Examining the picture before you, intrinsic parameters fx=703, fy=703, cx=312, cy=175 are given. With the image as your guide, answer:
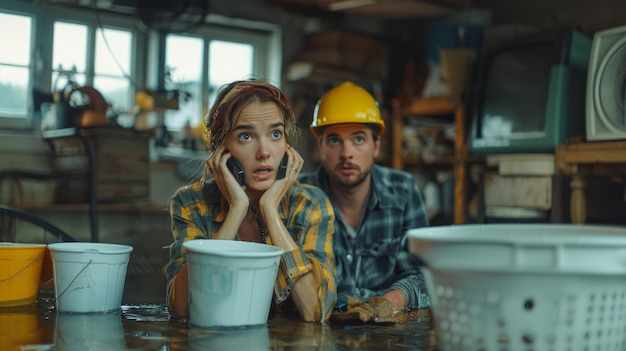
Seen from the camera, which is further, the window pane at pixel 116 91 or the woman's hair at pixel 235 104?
the window pane at pixel 116 91

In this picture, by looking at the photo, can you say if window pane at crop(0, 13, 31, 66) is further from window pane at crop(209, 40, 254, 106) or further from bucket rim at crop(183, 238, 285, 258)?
bucket rim at crop(183, 238, 285, 258)

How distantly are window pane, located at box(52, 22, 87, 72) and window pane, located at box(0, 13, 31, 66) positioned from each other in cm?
18

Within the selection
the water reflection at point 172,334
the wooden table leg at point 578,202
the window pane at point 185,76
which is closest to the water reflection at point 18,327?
the water reflection at point 172,334

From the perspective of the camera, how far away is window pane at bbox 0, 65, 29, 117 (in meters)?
4.70

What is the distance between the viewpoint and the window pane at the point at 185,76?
5.17 meters

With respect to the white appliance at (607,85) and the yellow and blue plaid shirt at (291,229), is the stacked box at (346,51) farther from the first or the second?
the yellow and blue plaid shirt at (291,229)

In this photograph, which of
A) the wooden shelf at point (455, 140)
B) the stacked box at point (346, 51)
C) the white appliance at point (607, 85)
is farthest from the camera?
the stacked box at point (346, 51)

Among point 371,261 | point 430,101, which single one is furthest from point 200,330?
point 430,101

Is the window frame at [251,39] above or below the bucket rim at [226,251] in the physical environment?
above

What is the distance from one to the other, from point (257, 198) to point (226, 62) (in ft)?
A: 11.7

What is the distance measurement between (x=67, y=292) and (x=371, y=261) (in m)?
1.44

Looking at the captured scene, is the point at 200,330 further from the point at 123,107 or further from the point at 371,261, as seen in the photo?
the point at 123,107

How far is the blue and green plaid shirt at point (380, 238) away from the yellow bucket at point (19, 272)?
4.11ft

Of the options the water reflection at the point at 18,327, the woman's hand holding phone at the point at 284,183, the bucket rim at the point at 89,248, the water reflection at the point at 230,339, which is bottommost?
the water reflection at the point at 18,327
